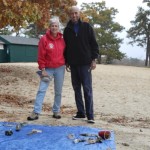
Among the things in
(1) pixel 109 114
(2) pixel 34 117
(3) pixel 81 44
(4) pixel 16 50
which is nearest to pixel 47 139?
(2) pixel 34 117

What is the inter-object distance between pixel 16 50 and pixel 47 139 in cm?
3666

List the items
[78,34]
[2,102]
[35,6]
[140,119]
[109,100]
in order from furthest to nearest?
[35,6]
[109,100]
[2,102]
[140,119]
[78,34]

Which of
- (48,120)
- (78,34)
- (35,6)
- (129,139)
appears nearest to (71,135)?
(129,139)

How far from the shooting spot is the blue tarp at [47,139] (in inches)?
189

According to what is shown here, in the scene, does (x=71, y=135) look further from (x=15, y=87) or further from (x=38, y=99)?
(x=15, y=87)

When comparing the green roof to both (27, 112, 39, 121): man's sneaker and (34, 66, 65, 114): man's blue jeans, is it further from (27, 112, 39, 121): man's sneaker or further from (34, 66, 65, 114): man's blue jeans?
(27, 112, 39, 121): man's sneaker

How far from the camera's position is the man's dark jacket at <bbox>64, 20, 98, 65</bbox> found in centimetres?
635

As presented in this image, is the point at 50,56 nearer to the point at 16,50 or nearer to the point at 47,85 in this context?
the point at 47,85

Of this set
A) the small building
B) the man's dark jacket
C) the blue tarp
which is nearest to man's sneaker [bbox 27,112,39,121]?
the blue tarp

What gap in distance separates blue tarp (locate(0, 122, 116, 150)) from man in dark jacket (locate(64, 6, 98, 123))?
2.89ft

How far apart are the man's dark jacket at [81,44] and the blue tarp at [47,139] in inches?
49.1

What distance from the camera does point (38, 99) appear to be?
6.51 meters

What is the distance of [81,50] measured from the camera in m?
6.36

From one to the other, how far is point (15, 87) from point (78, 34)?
6846 mm
